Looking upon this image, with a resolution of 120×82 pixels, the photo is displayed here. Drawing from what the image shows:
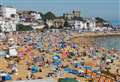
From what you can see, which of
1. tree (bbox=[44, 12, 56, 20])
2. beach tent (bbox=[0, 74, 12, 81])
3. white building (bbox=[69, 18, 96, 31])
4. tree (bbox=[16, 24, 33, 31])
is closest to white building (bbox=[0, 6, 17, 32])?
tree (bbox=[16, 24, 33, 31])

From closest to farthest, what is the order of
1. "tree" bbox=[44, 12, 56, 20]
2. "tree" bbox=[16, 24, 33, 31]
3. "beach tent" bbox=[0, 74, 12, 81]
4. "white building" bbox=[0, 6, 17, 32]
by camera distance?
1. "beach tent" bbox=[0, 74, 12, 81]
2. "white building" bbox=[0, 6, 17, 32]
3. "tree" bbox=[16, 24, 33, 31]
4. "tree" bbox=[44, 12, 56, 20]

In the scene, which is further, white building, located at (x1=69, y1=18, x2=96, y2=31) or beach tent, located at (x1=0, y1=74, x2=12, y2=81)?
white building, located at (x1=69, y1=18, x2=96, y2=31)

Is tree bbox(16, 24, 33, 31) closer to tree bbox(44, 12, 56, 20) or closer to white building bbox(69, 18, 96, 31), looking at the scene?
tree bbox(44, 12, 56, 20)

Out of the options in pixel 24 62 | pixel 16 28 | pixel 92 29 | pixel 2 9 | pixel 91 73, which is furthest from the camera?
pixel 92 29

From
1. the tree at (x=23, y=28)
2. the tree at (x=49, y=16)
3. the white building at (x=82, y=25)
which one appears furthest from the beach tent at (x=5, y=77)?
the tree at (x=49, y=16)

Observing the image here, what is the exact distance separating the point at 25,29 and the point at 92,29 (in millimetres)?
18814

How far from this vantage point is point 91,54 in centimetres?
2505

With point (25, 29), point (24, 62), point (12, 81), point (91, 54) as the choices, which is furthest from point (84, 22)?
point (12, 81)

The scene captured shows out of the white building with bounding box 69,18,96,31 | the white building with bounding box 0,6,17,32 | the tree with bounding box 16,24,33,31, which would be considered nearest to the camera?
the white building with bounding box 0,6,17,32

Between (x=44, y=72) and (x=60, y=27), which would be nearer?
(x=44, y=72)

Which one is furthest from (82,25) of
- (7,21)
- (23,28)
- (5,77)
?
(5,77)

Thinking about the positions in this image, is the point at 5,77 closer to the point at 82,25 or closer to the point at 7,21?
the point at 7,21

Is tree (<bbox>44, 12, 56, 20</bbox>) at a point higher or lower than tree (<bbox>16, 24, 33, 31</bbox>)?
higher

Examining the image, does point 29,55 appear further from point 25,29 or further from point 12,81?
point 25,29
